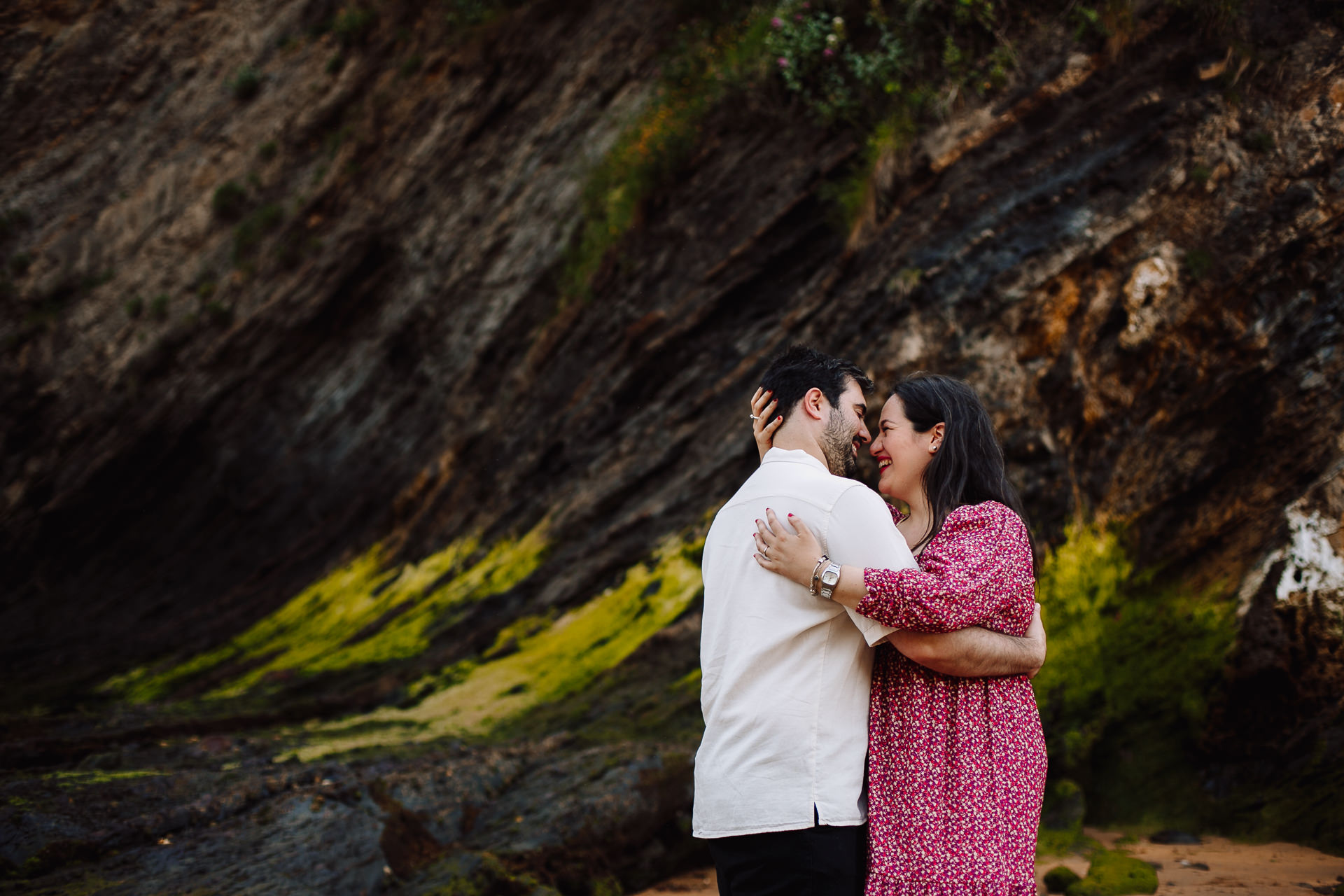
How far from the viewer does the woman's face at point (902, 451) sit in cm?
306

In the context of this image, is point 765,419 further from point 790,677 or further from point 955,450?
point 790,677

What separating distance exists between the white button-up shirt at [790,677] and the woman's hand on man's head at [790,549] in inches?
2.3

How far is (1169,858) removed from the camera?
4930mm

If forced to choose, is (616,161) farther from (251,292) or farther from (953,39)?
(251,292)

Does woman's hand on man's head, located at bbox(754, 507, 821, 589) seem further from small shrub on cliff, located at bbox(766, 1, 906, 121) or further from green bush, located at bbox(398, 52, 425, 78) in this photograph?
green bush, located at bbox(398, 52, 425, 78)

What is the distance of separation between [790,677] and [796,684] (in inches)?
1.0

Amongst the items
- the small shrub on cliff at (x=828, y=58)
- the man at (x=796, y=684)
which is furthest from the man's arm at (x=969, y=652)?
the small shrub on cliff at (x=828, y=58)

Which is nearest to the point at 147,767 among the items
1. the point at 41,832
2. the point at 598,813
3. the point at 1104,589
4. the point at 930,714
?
the point at 41,832

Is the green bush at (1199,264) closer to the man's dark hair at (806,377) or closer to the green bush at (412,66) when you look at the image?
the man's dark hair at (806,377)

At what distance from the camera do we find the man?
7.65ft

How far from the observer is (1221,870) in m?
4.69

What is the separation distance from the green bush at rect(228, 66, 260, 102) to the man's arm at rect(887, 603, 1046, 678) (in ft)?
57.4

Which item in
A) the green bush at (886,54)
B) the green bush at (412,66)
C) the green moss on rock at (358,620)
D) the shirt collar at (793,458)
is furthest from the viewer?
the green bush at (412,66)

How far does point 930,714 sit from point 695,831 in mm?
708
